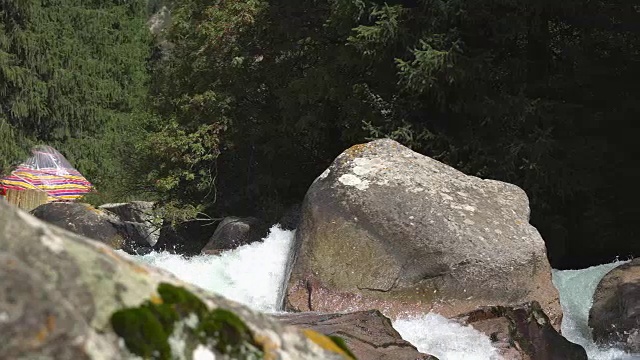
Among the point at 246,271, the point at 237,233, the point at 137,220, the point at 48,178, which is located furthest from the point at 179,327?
the point at 48,178

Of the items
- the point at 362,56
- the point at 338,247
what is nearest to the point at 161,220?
the point at 362,56

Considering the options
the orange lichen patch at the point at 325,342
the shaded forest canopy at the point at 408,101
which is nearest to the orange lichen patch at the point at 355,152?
the shaded forest canopy at the point at 408,101

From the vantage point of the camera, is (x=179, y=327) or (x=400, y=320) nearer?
(x=179, y=327)

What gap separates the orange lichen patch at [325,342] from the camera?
114 inches

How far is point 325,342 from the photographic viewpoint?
2947mm

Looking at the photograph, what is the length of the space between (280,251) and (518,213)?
299cm

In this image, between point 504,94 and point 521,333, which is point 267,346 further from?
point 504,94

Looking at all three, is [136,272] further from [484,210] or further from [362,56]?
[362,56]

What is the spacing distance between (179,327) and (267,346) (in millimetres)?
283

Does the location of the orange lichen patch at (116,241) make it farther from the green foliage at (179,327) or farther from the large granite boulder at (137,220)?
the green foliage at (179,327)

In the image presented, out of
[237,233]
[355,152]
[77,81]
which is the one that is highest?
[355,152]

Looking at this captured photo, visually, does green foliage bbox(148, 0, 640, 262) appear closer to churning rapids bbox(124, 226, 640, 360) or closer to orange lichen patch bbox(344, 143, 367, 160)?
churning rapids bbox(124, 226, 640, 360)

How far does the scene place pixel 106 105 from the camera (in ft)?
118

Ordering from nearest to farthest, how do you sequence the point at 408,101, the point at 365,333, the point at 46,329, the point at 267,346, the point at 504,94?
the point at 46,329 → the point at 267,346 → the point at 365,333 → the point at 504,94 → the point at 408,101
